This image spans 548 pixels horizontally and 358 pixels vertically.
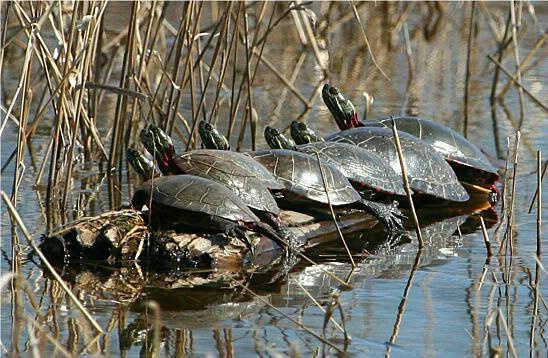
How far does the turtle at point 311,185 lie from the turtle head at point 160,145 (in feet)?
1.45

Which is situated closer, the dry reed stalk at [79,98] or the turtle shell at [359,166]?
the dry reed stalk at [79,98]

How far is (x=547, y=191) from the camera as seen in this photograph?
6.34 metres

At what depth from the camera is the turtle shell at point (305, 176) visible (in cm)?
538

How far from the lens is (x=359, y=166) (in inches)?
228

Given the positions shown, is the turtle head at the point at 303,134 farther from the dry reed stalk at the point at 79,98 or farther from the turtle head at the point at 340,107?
the dry reed stalk at the point at 79,98

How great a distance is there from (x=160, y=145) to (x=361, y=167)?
1.13 metres

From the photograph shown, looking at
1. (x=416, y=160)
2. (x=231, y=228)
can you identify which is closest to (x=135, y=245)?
(x=231, y=228)

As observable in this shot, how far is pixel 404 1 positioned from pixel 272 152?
30.2ft

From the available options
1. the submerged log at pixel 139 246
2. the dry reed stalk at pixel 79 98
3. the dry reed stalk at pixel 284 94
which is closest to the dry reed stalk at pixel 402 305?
the submerged log at pixel 139 246

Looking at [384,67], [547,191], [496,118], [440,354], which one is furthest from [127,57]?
[384,67]

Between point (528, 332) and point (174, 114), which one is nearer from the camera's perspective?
point (528, 332)

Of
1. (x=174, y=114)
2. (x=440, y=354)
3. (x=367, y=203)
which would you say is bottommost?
(x=440, y=354)

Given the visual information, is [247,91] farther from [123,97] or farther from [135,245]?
[135,245]

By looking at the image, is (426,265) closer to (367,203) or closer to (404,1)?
(367,203)
